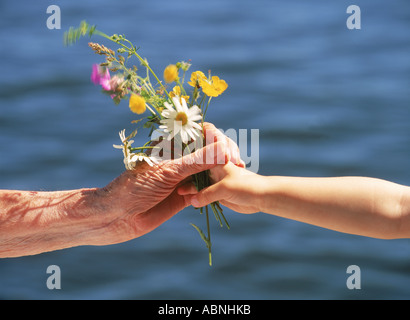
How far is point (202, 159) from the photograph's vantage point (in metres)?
1.45

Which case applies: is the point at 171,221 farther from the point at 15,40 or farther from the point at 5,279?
the point at 15,40

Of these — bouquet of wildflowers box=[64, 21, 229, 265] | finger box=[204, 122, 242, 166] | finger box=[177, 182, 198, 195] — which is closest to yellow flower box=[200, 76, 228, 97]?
bouquet of wildflowers box=[64, 21, 229, 265]

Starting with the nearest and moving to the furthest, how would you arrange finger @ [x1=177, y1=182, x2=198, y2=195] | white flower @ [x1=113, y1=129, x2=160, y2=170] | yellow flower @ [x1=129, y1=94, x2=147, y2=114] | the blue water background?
yellow flower @ [x1=129, y1=94, x2=147, y2=114]
white flower @ [x1=113, y1=129, x2=160, y2=170]
finger @ [x1=177, y1=182, x2=198, y2=195]
the blue water background

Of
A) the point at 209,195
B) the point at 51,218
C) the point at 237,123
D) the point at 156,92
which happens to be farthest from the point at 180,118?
the point at 237,123

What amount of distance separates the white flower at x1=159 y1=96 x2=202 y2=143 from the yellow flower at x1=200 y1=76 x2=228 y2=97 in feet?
0.15

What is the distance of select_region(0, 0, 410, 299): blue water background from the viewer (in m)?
3.20

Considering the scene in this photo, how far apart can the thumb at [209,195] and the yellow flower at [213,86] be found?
8.2 inches

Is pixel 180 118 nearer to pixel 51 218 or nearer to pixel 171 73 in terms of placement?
pixel 171 73

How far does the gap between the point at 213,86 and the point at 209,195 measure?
9.8 inches

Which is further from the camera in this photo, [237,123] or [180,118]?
[237,123]

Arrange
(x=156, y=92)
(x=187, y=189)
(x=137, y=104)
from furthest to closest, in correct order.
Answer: (x=187, y=189) → (x=156, y=92) → (x=137, y=104)

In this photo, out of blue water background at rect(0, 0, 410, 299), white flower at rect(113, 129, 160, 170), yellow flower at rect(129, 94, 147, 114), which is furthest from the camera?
blue water background at rect(0, 0, 410, 299)

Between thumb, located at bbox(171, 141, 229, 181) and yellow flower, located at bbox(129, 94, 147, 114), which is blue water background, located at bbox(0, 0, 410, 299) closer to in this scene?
thumb, located at bbox(171, 141, 229, 181)

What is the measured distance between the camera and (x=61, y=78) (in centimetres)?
454
